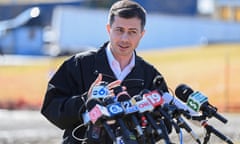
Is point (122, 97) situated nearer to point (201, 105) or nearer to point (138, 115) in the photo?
point (138, 115)

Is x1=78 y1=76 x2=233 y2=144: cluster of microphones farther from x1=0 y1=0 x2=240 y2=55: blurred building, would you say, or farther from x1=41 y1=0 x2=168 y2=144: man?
x1=0 y1=0 x2=240 y2=55: blurred building

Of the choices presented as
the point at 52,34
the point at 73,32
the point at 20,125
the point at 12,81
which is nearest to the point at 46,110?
the point at 20,125

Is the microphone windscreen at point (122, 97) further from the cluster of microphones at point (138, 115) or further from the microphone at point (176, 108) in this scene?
the microphone at point (176, 108)

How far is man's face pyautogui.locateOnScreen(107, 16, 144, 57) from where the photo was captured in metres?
5.12

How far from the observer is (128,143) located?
435cm

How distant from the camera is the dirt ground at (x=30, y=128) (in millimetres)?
12703

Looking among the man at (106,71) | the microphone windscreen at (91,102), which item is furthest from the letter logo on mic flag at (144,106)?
the man at (106,71)

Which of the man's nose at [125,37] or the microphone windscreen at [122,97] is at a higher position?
the man's nose at [125,37]

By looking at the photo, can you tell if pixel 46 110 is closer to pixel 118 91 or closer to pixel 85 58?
pixel 85 58

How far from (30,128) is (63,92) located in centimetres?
1210

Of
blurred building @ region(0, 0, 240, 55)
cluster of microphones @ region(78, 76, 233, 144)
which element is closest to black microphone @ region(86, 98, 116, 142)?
cluster of microphones @ region(78, 76, 233, 144)

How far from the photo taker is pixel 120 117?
4.39 metres

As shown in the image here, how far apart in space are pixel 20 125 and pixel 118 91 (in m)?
13.8

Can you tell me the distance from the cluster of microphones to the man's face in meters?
0.55
